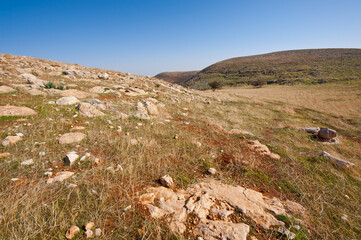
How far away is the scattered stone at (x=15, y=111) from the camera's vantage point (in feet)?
17.3

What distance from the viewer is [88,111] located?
21.1 feet

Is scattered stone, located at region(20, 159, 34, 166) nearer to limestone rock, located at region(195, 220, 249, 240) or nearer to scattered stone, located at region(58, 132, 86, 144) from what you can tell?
scattered stone, located at region(58, 132, 86, 144)

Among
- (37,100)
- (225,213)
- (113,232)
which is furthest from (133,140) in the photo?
(37,100)

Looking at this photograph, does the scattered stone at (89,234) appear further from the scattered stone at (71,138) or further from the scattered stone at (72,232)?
the scattered stone at (71,138)

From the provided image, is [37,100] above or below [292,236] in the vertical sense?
above

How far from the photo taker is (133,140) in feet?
15.6

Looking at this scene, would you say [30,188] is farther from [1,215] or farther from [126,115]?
[126,115]

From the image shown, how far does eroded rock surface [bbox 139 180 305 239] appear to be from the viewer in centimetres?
232

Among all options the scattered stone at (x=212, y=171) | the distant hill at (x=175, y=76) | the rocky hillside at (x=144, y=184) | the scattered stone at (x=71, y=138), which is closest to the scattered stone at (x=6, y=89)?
the rocky hillside at (x=144, y=184)

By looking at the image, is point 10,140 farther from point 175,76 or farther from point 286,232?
point 175,76

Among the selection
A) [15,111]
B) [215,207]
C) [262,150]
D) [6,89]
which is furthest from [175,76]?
[215,207]

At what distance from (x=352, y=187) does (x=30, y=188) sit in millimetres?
7411

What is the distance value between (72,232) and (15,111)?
5885 mm

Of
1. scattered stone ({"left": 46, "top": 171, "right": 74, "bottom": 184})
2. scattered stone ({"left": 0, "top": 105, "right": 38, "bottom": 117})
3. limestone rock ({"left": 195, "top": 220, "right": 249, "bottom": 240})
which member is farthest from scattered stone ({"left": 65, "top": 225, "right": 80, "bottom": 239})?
scattered stone ({"left": 0, "top": 105, "right": 38, "bottom": 117})
